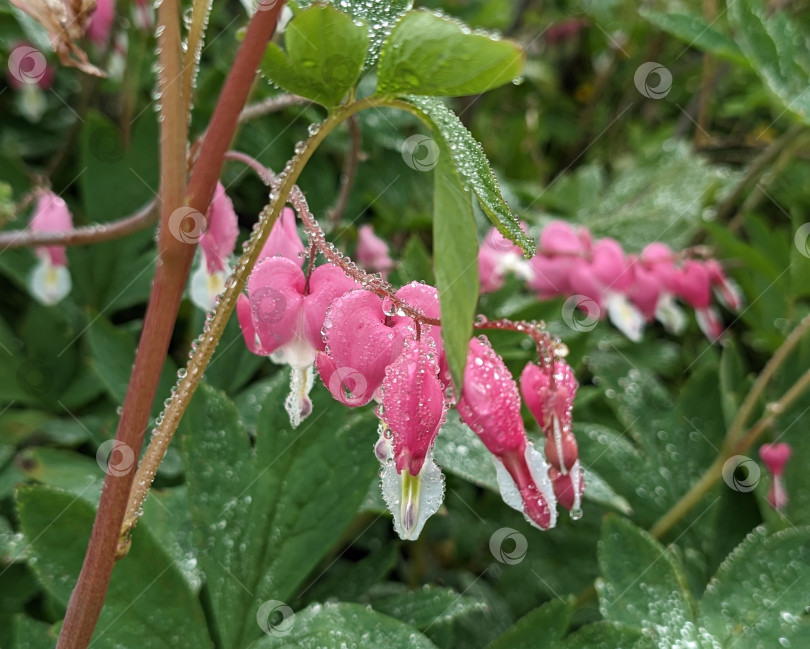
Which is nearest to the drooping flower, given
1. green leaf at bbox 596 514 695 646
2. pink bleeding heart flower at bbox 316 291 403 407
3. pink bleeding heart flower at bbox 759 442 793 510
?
pink bleeding heart flower at bbox 316 291 403 407

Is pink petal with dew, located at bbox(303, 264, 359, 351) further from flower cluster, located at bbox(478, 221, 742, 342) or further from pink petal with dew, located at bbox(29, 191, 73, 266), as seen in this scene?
flower cluster, located at bbox(478, 221, 742, 342)

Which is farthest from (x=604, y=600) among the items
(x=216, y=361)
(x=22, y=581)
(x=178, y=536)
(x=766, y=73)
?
(x=766, y=73)

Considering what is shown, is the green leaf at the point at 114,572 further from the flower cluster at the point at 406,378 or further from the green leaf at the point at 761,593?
the green leaf at the point at 761,593

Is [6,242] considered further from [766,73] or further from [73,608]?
[766,73]

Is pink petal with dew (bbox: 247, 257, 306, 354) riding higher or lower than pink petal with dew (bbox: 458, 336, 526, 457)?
lower

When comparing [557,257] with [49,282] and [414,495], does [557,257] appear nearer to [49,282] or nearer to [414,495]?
[49,282]

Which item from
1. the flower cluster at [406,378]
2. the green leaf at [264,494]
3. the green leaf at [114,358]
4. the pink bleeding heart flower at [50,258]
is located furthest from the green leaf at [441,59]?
the pink bleeding heart flower at [50,258]

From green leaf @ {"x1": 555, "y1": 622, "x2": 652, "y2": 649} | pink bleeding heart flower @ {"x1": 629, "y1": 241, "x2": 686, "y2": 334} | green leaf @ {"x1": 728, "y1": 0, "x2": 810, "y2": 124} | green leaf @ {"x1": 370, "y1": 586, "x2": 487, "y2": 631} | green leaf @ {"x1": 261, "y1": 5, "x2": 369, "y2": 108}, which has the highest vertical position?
green leaf @ {"x1": 728, "y1": 0, "x2": 810, "y2": 124}
